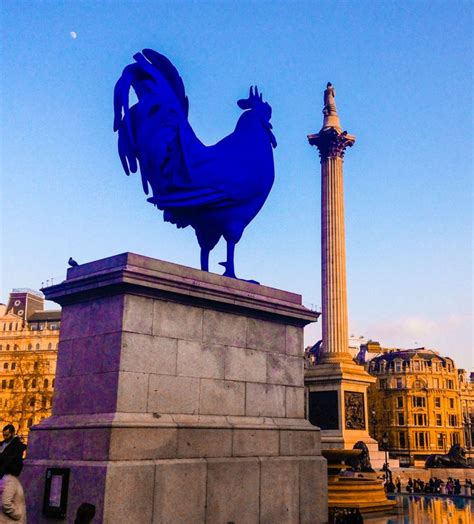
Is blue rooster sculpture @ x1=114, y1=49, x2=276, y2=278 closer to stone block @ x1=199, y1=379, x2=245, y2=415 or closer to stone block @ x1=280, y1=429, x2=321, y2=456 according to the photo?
stone block @ x1=199, y1=379, x2=245, y2=415

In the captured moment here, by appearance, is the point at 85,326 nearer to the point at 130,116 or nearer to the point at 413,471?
the point at 130,116

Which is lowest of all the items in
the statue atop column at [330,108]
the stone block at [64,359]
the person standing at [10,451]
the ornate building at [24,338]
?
the person standing at [10,451]

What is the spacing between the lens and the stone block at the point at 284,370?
12.5 m

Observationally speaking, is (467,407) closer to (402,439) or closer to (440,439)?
(440,439)

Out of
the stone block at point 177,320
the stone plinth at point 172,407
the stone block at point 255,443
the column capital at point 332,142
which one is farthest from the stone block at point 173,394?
the column capital at point 332,142

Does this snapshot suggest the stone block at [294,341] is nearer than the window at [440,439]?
Yes

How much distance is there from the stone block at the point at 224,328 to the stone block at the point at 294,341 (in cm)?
131

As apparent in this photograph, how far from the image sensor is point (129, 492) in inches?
369

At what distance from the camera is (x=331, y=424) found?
41000 millimetres

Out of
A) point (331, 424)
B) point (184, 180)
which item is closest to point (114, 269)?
point (184, 180)

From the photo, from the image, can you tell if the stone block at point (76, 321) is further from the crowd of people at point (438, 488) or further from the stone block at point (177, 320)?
the crowd of people at point (438, 488)

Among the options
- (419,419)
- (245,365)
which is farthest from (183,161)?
(419,419)

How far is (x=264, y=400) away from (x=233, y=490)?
193cm

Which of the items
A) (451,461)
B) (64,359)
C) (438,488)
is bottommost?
(438,488)
